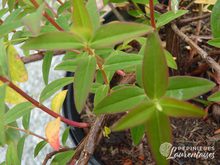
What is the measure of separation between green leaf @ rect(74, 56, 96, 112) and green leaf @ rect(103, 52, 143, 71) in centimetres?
7

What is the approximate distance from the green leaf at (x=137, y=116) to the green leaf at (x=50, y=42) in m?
0.09

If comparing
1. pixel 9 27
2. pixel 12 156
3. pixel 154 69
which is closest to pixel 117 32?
pixel 154 69

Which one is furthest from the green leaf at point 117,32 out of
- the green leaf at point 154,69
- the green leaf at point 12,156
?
the green leaf at point 12,156

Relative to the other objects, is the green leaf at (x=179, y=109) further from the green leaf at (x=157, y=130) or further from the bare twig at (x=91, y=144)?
the bare twig at (x=91, y=144)

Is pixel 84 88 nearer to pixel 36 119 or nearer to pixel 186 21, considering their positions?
pixel 186 21

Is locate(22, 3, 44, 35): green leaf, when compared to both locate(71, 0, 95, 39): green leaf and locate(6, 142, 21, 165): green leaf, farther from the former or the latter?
locate(6, 142, 21, 165): green leaf

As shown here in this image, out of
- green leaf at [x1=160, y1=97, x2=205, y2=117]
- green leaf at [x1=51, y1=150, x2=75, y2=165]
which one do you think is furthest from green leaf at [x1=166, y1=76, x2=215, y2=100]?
green leaf at [x1=51, y1=150, x2=75, y2=165]

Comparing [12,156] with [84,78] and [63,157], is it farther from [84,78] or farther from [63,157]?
[84,78]

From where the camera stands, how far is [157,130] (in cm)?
36

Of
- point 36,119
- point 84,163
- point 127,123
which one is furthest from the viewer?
point 36,119

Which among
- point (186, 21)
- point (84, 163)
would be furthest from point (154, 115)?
point (186, 21)

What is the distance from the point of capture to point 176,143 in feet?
2.34

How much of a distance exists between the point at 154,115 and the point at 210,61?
0.21 m

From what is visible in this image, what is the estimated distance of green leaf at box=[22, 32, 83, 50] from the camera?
339 mm
